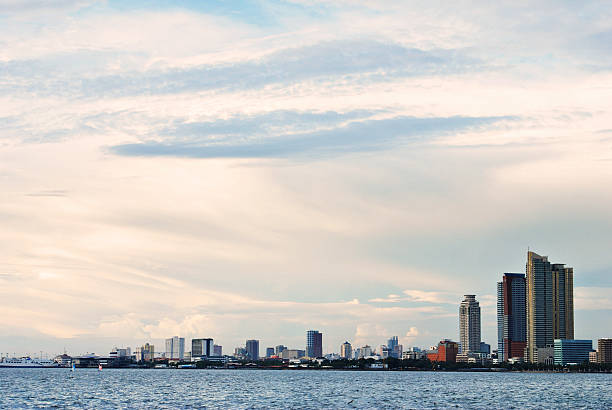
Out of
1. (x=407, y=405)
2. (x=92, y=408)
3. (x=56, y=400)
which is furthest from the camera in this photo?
(x=56, y=400)

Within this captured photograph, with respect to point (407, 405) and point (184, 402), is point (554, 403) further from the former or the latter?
point (184, 402)

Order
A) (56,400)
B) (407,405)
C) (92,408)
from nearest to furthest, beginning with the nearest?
(92,408) < (407,405) < (56,400)

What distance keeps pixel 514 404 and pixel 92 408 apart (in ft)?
259

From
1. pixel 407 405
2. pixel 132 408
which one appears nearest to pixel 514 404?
pixel 407 405

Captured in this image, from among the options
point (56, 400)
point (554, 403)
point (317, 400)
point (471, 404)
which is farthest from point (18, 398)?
point (554, 403)

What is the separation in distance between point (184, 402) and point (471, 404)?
54274 mm

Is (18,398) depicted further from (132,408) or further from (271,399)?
(271,399)

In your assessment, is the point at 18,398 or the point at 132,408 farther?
the point at 18,398

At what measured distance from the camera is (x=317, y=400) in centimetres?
16700

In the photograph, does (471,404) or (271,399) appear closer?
(471,404)

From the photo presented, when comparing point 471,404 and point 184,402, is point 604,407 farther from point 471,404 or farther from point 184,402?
point 184,402

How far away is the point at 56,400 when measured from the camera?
535 ft

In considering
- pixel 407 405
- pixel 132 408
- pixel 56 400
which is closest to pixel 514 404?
pixel 407 405

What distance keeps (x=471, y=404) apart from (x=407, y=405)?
47.9 ft
